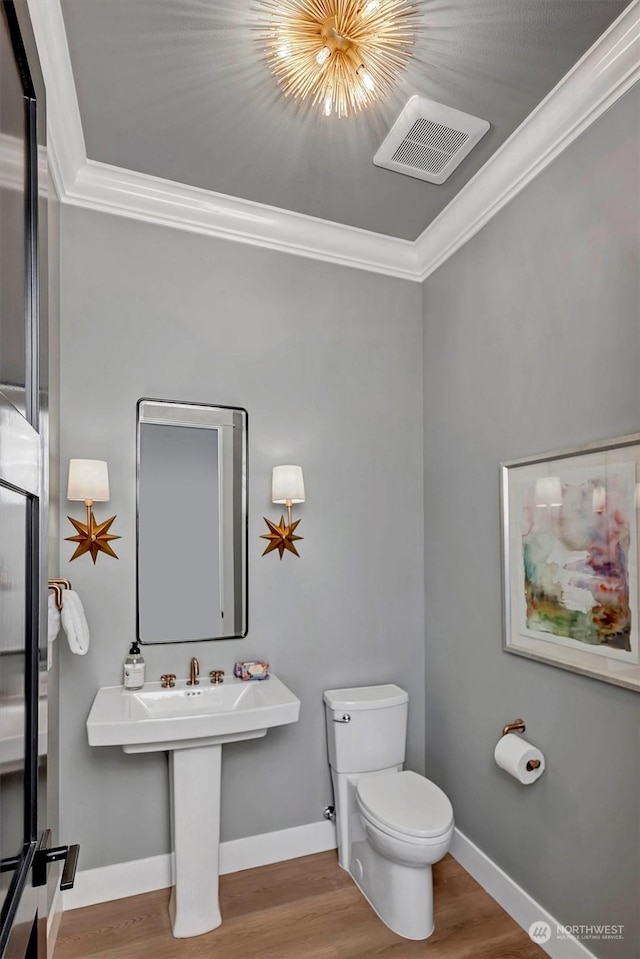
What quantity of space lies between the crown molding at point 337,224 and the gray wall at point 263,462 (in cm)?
7

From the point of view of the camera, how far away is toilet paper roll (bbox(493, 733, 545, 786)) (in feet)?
6.35

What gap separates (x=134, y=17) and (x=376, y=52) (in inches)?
26.9

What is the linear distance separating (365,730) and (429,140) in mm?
2315

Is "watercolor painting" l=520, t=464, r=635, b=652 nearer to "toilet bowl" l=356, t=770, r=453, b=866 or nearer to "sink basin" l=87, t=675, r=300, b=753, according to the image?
"toilet bowl" l=356, t=770, r=453, b=866

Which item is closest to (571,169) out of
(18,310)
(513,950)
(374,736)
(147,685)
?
(18,310)

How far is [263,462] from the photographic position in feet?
8.26

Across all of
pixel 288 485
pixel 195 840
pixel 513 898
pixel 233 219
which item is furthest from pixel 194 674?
pixel 233 219

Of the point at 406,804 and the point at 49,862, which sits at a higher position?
the point at 49,862

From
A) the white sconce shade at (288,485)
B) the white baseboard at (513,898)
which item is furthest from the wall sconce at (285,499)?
the white baseboard at (513,898)

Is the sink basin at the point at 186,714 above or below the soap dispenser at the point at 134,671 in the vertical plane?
below

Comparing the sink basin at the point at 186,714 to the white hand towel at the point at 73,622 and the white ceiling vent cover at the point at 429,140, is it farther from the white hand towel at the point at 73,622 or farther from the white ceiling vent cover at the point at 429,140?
the white ceiling vent cover at the point at 429,140

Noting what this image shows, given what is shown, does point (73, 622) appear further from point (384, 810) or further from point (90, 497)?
point (384, 810)

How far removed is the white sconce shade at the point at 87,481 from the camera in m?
2.09

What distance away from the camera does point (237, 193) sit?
2.39 m
